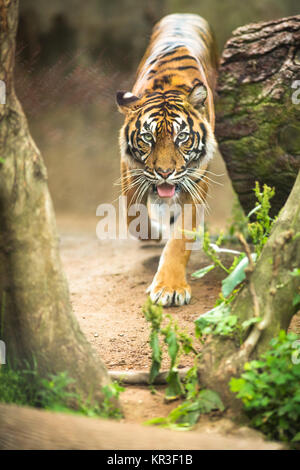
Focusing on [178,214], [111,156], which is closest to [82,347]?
[178,214]

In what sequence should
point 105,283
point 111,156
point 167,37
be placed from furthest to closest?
point 111,156
point 167,37
point 105,283

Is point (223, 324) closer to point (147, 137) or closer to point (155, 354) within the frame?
point (155, 354)

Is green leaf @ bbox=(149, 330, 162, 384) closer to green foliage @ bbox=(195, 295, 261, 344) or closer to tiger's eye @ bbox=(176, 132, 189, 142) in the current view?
green foliage @ bbox=(195, 295, 261, 344)

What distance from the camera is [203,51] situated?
15.4ft

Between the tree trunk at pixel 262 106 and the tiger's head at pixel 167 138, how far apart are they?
20 cm

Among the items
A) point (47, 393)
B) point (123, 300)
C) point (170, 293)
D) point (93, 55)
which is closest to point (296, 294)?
point (47, 393)

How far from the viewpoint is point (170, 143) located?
3.57 m

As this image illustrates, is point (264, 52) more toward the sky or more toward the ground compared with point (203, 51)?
more toward the ground

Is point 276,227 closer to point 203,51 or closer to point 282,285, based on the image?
point 282,285

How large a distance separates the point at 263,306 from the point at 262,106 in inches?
84.2

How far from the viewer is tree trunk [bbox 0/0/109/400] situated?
1.81 metres

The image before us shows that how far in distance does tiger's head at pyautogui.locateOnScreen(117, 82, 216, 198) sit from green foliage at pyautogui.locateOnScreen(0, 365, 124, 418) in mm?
1875
